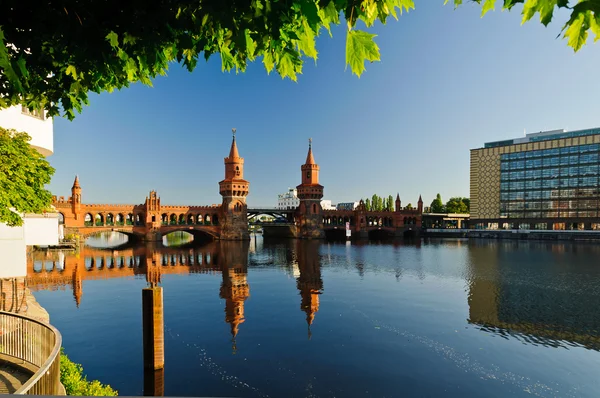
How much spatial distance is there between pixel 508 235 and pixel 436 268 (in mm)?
71816

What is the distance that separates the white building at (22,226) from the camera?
1619 cm

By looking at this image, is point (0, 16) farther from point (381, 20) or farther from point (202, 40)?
point (381, 20)

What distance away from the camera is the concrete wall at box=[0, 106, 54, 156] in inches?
628

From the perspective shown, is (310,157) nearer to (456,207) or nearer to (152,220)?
(152,220)

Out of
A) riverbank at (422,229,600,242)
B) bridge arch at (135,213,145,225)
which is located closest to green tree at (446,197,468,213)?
riverbank at (422,229,600,242)

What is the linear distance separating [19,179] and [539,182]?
13464cm

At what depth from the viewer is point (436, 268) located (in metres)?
47.5

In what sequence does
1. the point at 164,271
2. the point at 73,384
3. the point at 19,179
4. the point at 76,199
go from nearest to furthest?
the point at 73,384, the point at 19,179, the point at 164,271, the point at 76,199

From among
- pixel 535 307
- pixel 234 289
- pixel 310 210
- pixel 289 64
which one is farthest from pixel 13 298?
pixel 310 210

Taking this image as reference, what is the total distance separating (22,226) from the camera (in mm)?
17000

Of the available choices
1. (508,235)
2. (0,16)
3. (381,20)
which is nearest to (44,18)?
(0,16)

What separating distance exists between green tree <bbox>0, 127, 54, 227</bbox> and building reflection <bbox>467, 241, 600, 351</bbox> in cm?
2550

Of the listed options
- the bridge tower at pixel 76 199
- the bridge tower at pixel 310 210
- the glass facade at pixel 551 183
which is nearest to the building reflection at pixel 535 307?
the bridge tower at pixel 310 210

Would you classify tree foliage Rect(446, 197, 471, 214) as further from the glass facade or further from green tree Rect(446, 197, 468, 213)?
the glass facade
